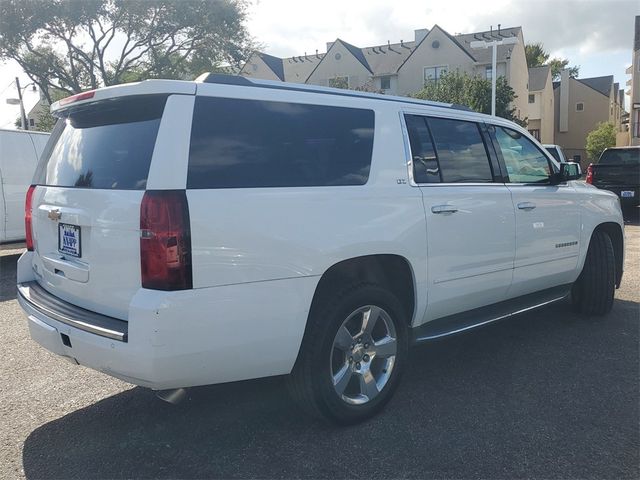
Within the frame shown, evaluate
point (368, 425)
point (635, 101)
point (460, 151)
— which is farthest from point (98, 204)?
point (635, 101)

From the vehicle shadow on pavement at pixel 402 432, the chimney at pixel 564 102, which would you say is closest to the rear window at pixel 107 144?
the vehicle shadow on pavement at pixel 402 432

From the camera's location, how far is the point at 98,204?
2.96 meters

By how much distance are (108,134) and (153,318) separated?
1161 millimetres

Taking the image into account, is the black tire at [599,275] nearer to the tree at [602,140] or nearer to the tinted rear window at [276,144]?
the tinted rear window at [276,144]

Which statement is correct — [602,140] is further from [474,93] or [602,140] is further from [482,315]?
[482,315]

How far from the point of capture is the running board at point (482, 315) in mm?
3898

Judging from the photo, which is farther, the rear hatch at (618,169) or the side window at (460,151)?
the rear hatch at (618,169)

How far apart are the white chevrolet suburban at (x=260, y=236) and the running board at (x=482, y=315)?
17 millimetres

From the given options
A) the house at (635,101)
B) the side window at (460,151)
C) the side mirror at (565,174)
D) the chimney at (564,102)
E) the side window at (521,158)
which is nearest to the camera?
the side window at (460,151)

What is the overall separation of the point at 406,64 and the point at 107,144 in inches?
1597

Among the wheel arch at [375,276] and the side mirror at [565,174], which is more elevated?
the side mirror at [565,174]

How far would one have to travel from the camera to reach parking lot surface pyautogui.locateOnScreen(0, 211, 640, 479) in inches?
119

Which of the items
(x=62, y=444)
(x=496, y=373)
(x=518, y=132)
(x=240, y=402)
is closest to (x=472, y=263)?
(x=496, y=373)

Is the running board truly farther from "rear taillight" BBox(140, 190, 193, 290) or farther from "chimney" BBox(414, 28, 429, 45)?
"chimney" BBox(414, 28, 429, 45)
